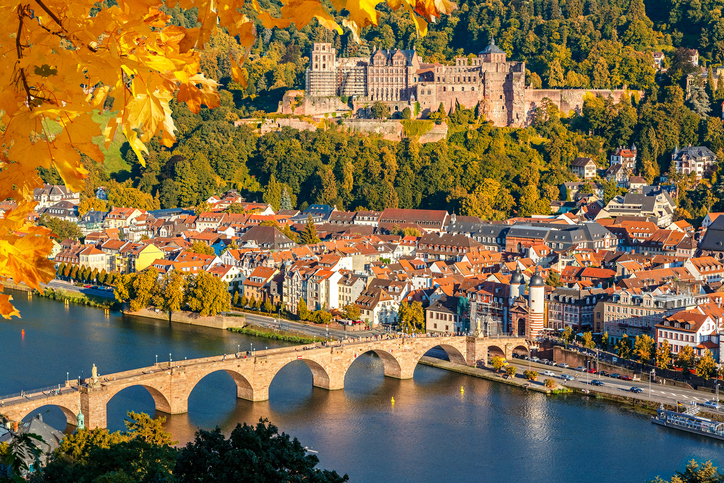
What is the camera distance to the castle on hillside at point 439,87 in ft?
175

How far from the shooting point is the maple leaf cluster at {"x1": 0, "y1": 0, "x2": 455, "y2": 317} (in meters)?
1.55

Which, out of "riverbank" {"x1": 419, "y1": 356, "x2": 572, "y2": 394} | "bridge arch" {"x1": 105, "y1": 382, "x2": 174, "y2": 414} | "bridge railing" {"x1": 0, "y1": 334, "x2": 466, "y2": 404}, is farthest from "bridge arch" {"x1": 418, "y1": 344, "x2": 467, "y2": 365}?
"bridge arch" {"x1": 105, "y1": 382, "x2": 174, "y2": 414}

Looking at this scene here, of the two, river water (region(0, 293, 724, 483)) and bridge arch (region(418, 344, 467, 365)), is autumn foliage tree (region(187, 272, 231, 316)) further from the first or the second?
bridge arch (region(418, 344, 467, 365))

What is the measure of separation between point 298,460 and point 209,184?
4214cm

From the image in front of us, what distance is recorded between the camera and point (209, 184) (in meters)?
52.8

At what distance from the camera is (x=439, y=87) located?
53.6m

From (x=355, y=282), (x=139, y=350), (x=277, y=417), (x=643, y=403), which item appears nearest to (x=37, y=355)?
(x=139, y=350)

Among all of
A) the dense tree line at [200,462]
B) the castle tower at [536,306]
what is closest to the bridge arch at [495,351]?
the castle tower at [536,306]

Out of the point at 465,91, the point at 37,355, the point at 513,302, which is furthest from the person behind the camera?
the point at 465,91

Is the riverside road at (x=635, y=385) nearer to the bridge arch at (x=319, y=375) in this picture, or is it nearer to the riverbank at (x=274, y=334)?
the bridge arch at (x=319, y=375)

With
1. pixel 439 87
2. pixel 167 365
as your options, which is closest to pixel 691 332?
pixel 167 365

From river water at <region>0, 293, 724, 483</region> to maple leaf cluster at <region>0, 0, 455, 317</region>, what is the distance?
1679cm

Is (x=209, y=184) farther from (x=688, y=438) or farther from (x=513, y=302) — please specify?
(x=688, y=438)

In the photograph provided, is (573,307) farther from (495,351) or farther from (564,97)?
(564,97)
